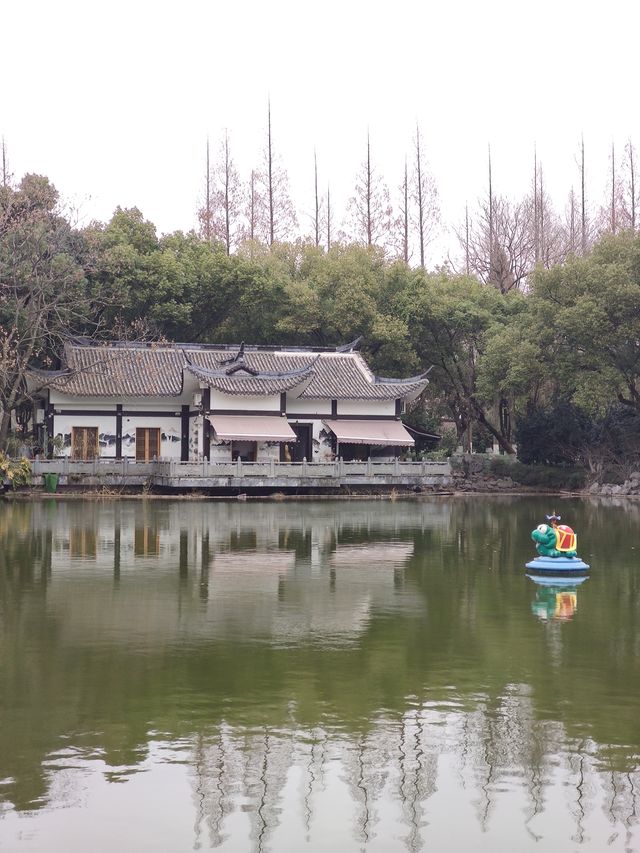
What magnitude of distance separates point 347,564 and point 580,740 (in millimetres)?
9694

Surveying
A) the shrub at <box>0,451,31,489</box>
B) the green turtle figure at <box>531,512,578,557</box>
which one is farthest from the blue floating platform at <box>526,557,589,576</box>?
the shrub at <box>0,451,31,489</box>

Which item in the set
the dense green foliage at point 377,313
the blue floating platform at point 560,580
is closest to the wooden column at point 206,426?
the dense green foliage at point 377,313

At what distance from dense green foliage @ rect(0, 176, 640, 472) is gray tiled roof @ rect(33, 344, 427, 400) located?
1419mm

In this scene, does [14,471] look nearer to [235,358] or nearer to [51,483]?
[51,483]

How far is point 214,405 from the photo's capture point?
131ft

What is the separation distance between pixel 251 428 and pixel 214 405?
5.37 ft

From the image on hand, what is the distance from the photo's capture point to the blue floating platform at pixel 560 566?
15984mm

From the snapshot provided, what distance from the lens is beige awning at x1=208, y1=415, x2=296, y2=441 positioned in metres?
38.9

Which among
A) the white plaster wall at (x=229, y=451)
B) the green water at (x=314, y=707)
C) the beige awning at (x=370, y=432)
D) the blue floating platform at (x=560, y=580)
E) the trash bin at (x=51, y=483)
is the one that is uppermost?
the beige awning at (x=370, y=432)

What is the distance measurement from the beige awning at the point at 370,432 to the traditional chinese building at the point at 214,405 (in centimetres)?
5

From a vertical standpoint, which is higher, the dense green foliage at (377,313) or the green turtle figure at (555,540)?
the dense green foliage at (377,313)

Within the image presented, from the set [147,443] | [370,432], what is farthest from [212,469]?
[370,432]

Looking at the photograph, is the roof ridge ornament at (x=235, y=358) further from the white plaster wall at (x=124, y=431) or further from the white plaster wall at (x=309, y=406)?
the white plaster wall at (x=124, y=431)

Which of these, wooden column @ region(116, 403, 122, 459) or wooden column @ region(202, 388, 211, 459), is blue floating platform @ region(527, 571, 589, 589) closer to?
wooden column @ region(202, 388, 211, 459)
